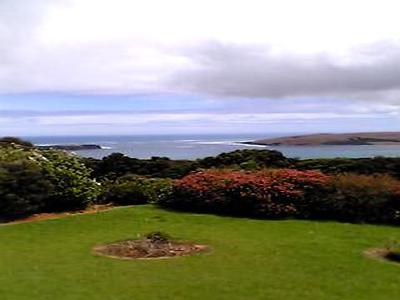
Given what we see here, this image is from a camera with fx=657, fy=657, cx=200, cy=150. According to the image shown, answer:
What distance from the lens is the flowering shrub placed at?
1511cm

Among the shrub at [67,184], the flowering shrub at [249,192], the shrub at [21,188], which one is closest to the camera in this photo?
the shrub at [21,188]

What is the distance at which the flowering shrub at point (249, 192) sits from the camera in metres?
15.1

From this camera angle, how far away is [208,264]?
9.65m

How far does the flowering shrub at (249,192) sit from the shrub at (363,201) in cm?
45

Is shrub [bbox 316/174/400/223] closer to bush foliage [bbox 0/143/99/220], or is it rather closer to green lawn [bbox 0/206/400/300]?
green lawn [bbox 0/206/400/300]

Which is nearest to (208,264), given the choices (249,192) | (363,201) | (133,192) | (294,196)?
(249,192)

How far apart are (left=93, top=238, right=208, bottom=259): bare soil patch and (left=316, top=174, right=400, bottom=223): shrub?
485 cm

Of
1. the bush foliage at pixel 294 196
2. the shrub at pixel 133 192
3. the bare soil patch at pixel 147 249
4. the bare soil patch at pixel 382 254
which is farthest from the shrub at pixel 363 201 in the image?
the bare soil patch at pixel 147 249

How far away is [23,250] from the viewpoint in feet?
35.1

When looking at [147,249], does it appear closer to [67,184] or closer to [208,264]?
[208,264]

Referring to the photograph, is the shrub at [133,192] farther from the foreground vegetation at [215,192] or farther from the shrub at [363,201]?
the shrub at [363,201]

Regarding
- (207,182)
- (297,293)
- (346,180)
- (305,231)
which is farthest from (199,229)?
(297,293)

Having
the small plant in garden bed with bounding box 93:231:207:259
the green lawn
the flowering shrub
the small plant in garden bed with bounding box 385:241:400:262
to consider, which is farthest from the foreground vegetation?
the small plant in garden bed with bounding box 93:231:207:259

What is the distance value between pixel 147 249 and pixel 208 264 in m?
1.36
